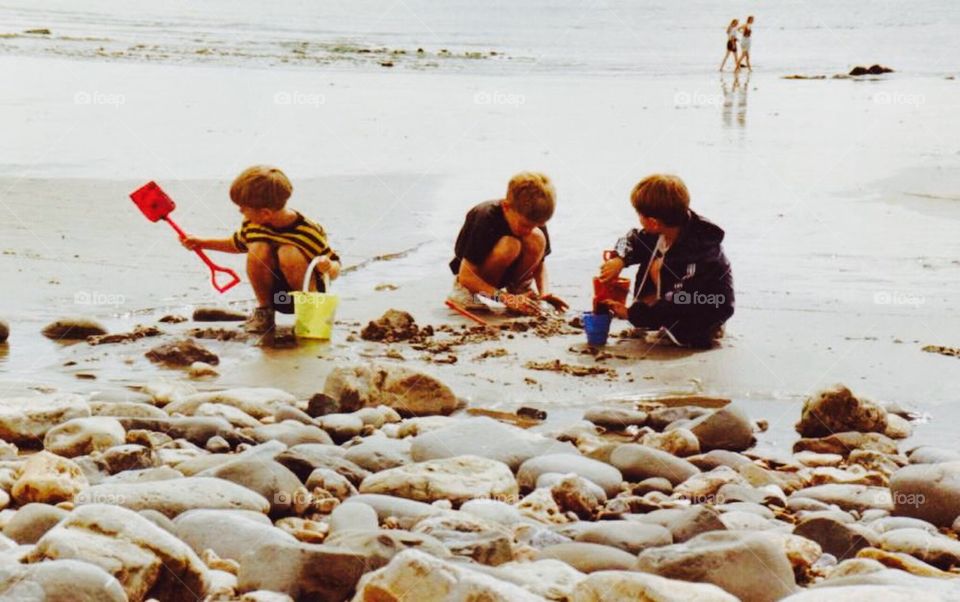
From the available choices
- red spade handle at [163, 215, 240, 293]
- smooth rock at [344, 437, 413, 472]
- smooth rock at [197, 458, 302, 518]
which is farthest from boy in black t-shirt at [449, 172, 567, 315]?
smooth rock at [197, 458, 302, 518]

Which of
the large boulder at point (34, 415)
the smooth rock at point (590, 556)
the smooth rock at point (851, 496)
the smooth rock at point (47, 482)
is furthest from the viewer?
the large boulder at point (34, 415)

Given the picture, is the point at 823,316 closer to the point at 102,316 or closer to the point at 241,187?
the point at 241,187

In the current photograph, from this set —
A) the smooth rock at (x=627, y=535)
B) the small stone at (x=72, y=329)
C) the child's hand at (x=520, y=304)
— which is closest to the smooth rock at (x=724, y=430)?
the smooth rock at (x=627, y=535)

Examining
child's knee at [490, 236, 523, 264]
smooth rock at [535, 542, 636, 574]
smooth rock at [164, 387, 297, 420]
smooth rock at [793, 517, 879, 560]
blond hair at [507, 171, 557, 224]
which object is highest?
blond hair at [507, 171, 557, 224]

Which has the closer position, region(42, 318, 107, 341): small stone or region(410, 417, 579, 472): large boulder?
region(410, 417, 579, 472): large boulder

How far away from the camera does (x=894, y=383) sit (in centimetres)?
652

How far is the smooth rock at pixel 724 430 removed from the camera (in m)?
5.55

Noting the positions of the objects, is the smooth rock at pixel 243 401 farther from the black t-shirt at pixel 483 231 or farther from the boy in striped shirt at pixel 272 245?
the black t-shirt at pixel 483 231

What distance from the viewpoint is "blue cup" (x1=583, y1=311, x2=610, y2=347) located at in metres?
7.09

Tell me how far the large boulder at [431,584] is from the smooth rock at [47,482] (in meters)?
1.41

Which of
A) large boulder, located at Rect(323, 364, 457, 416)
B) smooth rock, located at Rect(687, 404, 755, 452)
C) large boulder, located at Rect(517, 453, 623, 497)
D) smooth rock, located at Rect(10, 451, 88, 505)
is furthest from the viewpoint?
large boulder, located at Rect(323, 364, 457, 416)

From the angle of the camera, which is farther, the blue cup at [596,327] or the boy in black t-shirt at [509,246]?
the boy in black t-shirt at [509,246]

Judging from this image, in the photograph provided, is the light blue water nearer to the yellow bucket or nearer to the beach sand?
the beach sand

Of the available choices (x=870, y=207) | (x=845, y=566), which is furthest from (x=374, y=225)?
(x=845, y=566)
